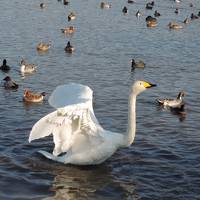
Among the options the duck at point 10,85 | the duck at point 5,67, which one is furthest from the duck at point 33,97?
the duck at point 5,67

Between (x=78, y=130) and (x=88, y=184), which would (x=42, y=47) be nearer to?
(x=78, y=130)

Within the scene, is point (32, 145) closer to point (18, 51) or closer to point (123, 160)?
point (123, 160)

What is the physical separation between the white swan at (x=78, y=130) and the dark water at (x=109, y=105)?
13.5 inches

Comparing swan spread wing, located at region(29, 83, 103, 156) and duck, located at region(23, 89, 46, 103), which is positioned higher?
swan spread wing, located at region(29, 83, 103, 156)

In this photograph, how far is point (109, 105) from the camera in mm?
19859

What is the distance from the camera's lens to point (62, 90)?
41.8 feet

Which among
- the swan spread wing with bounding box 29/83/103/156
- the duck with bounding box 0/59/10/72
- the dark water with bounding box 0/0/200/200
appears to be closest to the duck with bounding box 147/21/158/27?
the dark water with bounding box 0/0/200/200

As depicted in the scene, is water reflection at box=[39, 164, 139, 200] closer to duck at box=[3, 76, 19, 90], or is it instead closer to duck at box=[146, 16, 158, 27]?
duck at box=[3, 76, 19, 90]

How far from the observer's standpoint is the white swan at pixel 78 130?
12.2 meters

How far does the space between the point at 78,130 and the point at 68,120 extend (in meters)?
0.67

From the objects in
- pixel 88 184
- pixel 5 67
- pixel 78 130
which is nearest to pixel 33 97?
pixel 5 67

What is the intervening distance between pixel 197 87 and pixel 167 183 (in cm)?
1091

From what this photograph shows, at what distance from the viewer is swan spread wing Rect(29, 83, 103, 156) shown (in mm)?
12039

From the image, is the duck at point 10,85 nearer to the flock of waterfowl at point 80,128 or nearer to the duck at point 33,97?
the duck at point 33,97
